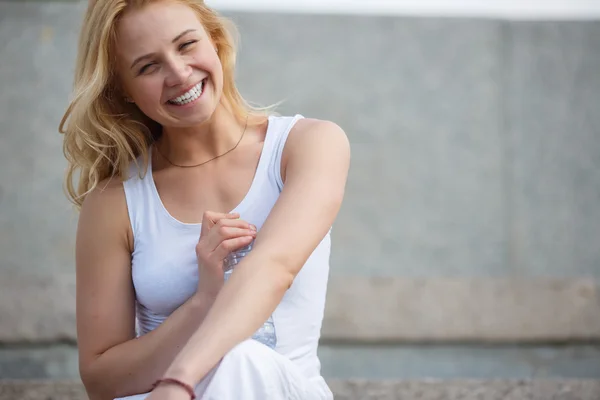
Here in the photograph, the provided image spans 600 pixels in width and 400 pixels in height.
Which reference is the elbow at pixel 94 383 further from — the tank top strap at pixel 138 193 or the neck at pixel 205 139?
the neck at pixel 205 139

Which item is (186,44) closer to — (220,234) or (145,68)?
(145,68)

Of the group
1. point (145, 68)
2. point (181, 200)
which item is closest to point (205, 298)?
point (181, 200)

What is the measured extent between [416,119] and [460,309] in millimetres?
857

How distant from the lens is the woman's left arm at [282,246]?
6.21 feet

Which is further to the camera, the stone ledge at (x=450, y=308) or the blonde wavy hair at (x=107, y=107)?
the stone ledge at (x=450, y=308)

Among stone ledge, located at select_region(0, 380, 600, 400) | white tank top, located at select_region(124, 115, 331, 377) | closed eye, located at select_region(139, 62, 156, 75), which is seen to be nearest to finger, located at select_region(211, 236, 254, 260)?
white tank top, located at select_region(124, 115, 331, 377)

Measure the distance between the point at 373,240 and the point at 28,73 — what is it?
1.46 m

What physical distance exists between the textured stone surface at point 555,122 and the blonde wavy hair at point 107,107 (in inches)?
61.0

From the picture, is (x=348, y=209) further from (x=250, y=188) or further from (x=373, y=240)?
(x=250, y=188)

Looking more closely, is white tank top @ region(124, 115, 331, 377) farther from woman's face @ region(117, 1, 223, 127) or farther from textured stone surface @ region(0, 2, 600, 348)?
textured stone surface @ region(0, 2, 600, 348)

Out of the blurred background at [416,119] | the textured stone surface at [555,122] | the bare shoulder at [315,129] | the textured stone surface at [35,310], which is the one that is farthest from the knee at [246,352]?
the textured stone surface at [555,122]

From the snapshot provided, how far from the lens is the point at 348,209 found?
3625mm

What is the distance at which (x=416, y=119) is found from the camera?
3684 mm

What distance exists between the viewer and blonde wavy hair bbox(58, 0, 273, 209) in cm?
217
